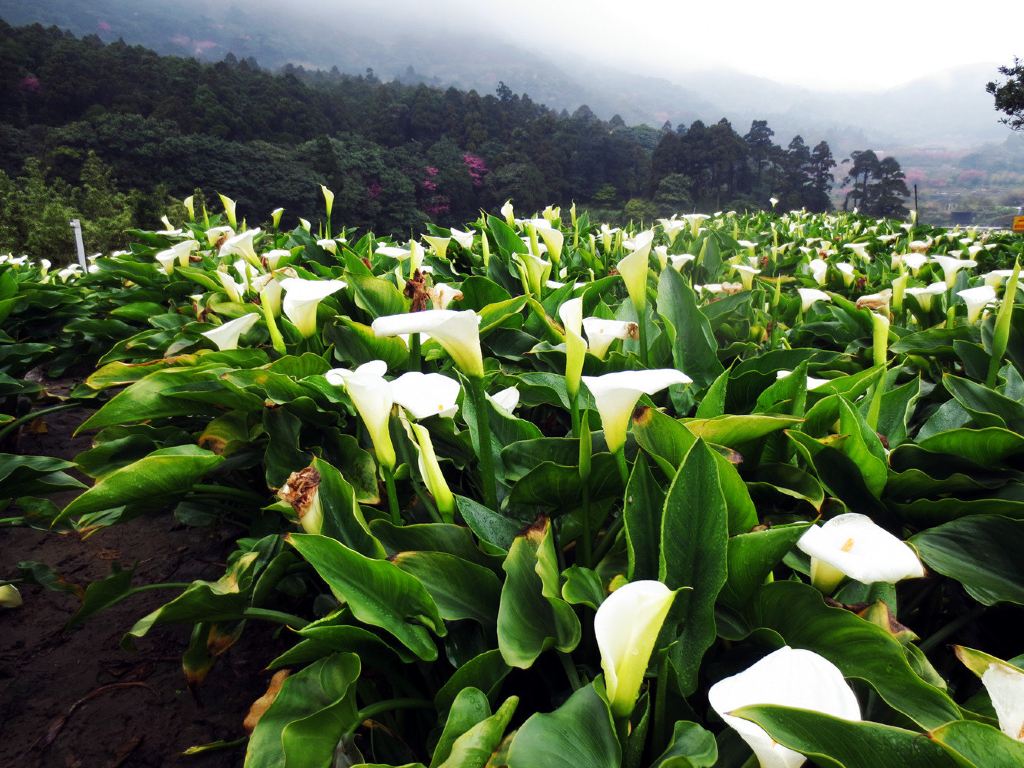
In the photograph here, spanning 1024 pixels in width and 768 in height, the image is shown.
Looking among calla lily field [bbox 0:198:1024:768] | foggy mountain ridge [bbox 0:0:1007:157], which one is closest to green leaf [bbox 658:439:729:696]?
calla lily field [bbox 0:198:1024:768]

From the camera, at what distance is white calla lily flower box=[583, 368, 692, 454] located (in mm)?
737

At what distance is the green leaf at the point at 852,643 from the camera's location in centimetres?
61

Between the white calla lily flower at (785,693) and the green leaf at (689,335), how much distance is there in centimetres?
89

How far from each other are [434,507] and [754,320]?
1297 mm

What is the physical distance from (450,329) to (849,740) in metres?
0.62

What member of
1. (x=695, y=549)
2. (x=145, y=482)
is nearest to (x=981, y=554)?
(x=695, y=549)

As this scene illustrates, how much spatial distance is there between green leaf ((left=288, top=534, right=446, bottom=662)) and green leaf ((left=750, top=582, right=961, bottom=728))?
419mm

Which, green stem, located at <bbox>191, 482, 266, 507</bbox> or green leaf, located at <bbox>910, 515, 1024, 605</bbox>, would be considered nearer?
green leaf, located at <bbox>910, 515, 1024, 605</bbox>

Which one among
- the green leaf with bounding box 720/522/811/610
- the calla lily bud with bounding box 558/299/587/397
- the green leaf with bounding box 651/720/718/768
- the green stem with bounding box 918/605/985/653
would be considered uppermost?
the calla lily bud with bounding box 558/299/587/397

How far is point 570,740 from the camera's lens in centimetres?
62

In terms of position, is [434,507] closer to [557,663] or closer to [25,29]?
[557,663]

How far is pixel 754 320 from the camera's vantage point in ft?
6.29

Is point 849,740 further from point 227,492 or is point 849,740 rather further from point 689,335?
point 227,492

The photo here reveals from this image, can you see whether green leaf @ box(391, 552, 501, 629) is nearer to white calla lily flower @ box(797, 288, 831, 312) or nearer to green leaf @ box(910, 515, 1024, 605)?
green leaf @ box(910, 515, 1024, 605)
